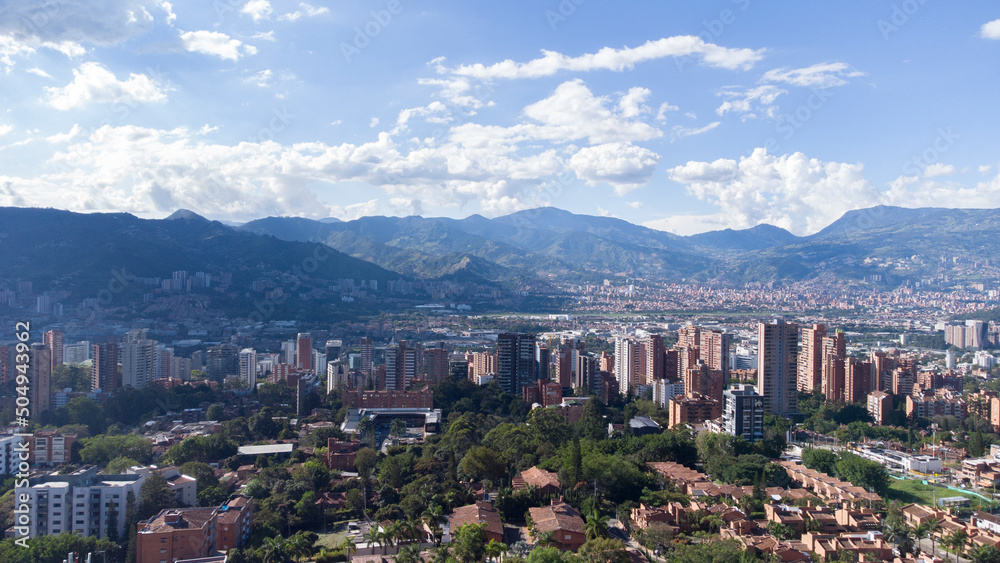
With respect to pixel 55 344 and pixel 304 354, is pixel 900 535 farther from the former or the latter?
pixel 55 344

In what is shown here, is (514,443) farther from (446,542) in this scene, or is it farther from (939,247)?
(939,247)

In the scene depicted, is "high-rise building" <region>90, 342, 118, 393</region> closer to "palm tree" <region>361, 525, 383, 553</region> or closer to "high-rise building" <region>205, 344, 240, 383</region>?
"high-rise building" <region>205, 344, 240, 383</region>

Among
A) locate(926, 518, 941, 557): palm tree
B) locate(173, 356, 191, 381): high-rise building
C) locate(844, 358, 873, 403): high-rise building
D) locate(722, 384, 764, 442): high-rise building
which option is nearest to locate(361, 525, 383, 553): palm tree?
locate(926, 518, 941, 557): palm tree

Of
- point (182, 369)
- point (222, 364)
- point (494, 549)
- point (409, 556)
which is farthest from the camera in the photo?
point (222, 364)

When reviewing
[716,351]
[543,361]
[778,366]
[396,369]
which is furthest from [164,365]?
[778,366]

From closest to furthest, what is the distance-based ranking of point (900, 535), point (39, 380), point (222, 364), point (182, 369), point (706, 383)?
point (900, 535) → point (39, 380) → point (706, 383) → point (182, 369) → point (222, 364)

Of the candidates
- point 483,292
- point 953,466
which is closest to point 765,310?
point 483,292
